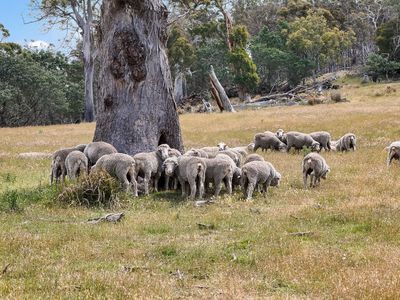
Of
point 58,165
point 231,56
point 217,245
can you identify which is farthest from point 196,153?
point 231,56

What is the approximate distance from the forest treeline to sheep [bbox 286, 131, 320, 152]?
2522cm

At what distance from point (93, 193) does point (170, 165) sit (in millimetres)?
2008

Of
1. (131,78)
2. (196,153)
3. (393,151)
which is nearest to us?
(196,153)

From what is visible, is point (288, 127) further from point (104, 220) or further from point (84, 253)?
point (84, 253)

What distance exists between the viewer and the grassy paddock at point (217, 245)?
6492 millimetres

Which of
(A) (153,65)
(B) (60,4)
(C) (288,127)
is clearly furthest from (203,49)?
(A) (153,65)

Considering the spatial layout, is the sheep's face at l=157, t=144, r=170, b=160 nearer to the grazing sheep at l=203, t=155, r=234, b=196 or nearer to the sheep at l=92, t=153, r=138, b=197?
the sheep at l=92, t=153, r=138, b=197

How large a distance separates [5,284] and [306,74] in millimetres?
65041

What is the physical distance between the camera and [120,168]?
12516 mm

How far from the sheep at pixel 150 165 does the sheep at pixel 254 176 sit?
2300 millimetres

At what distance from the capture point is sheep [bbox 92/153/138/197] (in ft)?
41.0

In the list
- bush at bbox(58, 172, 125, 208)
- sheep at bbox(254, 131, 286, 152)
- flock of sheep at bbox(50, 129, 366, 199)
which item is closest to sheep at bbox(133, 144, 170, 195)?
flock of sheep at bbox(50, 129, 366, 199)

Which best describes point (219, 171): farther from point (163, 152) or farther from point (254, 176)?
point (163, 152)

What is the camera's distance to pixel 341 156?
20344mm
